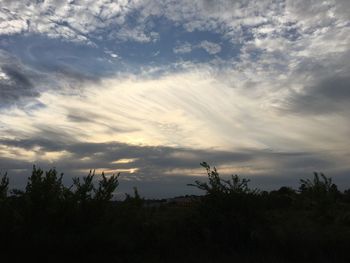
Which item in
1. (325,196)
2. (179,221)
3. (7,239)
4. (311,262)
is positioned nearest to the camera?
(311,262)

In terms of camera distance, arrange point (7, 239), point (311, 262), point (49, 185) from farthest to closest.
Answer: point (49, 185)
point (7, 239)
point (311, 262)

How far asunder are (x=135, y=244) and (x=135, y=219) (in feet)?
6.49

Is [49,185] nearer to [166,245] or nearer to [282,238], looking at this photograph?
[166,245]

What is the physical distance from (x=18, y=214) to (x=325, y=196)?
13855 mm

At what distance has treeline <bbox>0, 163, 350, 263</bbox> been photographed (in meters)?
13.6

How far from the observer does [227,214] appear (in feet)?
55.1

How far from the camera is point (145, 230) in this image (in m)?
15.9

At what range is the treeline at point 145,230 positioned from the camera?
536 inches

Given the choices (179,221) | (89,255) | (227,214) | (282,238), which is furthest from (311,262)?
(89,255)

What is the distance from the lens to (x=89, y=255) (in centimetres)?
1341

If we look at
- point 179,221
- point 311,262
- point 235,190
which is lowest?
point 311,262

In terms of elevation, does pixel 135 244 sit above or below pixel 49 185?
below

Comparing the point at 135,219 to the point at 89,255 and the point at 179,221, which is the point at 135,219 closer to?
the point at 179,221

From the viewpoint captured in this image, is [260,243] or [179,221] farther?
[179,221]
